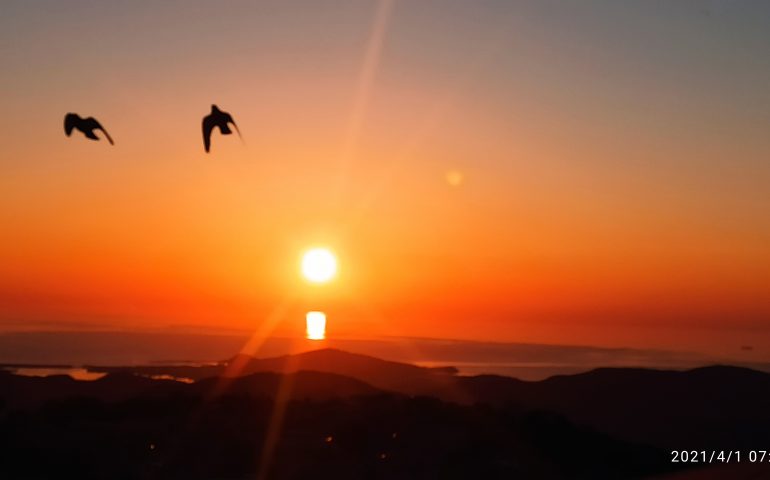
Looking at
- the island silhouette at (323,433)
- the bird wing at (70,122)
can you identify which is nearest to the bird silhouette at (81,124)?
the bird wing at (70,122)

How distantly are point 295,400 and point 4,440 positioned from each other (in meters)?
6.83

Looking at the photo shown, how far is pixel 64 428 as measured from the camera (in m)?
17.5

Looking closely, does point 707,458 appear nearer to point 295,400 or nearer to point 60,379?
point 295,400

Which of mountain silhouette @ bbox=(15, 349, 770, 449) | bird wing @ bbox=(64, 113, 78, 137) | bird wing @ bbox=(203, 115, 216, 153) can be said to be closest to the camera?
bird wing @ bbox=(203, 115, 216, 153)

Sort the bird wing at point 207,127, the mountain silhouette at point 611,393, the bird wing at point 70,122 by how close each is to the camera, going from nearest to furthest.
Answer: the bird wing at point 207,127
the bird wing at point 70,122
the mountain silhouette at point 611,393

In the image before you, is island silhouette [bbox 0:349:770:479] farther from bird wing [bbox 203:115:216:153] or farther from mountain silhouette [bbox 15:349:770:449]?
bird wing [bbox 203:115:216:153]

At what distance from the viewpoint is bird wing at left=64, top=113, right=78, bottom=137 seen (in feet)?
51.2

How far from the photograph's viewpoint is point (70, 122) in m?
15.7

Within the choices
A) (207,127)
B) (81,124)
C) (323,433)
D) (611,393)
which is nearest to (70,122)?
(81,124)

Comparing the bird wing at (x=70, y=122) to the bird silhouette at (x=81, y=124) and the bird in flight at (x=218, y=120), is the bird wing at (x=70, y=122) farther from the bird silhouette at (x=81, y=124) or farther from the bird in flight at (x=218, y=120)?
the bird in flight at (x=218, y=120)

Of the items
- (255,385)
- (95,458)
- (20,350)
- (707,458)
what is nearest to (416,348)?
(20,350)

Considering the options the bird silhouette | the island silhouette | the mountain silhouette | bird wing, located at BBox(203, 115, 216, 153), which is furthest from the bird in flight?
the mountain silhouette

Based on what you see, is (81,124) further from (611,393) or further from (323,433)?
(611,393)

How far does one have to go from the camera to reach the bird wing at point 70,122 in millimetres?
15617
